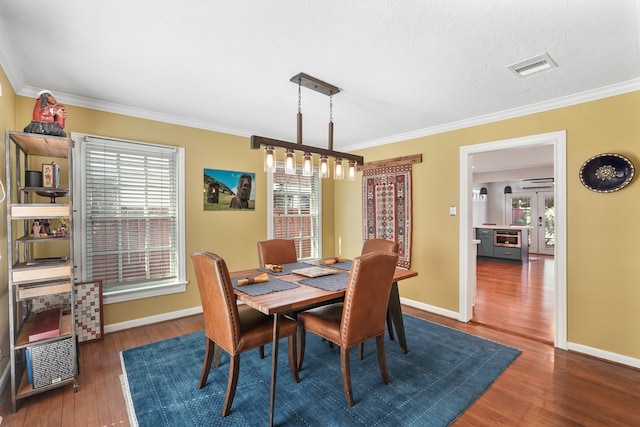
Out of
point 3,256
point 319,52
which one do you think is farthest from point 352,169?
point 3,256

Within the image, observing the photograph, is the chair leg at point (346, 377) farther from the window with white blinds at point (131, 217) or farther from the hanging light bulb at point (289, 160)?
the window with white blinds at point (131, 217)

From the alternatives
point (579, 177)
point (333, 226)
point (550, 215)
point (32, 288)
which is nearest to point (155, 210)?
point (32, 288)

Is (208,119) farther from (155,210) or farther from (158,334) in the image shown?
(158,334)

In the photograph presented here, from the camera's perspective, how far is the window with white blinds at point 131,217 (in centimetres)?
301

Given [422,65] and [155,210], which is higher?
[422,65]

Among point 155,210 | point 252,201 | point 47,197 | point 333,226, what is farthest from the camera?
point 333,226

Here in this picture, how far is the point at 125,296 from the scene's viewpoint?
3.19 meters

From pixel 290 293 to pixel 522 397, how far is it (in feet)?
5.90

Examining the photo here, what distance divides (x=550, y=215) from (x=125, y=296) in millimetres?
10478

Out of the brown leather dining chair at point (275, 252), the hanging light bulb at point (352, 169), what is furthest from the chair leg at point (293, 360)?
the hanging light bulb at point (352, 169)

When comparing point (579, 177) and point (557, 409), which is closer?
point (557, 409)

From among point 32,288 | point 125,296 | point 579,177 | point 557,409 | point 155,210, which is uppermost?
point 579,177

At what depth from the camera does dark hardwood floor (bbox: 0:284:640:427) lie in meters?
1.88

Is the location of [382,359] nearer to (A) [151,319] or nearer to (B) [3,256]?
(A) [151,319]
